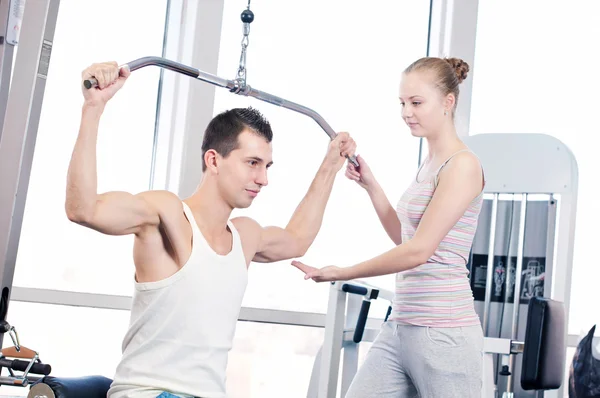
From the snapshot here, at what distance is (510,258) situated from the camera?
10.3ft

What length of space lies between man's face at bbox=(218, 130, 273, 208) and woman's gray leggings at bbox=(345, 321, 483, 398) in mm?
611

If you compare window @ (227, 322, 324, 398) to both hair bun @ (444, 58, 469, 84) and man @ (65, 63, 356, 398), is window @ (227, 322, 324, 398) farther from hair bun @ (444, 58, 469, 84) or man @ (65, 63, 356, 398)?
hair bun @ (444, 58, 469, 84)

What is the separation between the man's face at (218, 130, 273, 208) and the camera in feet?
6.28

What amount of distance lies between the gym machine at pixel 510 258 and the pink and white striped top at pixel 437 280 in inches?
24.8

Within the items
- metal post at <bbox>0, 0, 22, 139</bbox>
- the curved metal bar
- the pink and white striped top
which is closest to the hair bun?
the pink and white striped top

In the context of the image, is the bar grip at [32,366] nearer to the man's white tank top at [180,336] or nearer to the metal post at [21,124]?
the metal post at [21,124]

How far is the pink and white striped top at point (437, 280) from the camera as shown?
202cm

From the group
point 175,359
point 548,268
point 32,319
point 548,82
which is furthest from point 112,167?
point 548,82

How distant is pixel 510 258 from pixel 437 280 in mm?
1203

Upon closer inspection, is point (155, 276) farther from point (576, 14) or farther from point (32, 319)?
point (576, 14)

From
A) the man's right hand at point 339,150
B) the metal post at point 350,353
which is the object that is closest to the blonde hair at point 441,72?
the man's right hand at point 339,150

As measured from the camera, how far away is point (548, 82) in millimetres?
3654

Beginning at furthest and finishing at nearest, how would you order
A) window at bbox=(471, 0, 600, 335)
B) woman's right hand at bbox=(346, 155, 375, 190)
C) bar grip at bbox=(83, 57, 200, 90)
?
1. window at bbox=(471, 0, 600, 335)
2. woman's right hand at bbox=(346, 155, 375, 190)
3. bar grip at bbox=(83, 57, 200, 90)

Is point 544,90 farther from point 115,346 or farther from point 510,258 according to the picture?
point 115,346
